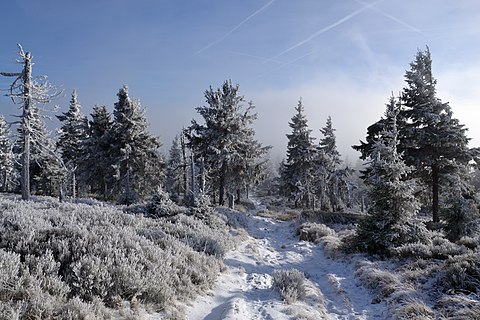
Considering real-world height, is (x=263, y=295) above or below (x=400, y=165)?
below

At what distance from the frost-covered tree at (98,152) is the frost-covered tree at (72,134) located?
195 cm

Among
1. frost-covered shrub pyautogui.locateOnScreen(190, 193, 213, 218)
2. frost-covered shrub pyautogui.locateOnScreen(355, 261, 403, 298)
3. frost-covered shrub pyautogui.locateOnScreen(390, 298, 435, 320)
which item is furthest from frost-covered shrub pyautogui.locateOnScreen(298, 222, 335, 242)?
frost-covered shrub pyautogui.locateOnScreen(390, 298, 435, 320)

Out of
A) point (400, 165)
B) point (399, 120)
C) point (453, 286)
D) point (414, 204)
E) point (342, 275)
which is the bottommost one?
point (342, 275)

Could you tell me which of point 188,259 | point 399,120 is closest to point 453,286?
point 188,259

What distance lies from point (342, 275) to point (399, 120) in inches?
664

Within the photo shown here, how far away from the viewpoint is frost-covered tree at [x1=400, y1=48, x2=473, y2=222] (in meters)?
21.0

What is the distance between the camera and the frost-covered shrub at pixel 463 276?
693 cm

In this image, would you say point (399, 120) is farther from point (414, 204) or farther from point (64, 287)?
point (64, 287)

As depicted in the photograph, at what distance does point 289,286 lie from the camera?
7.37m

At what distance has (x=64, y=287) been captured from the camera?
4898 mm

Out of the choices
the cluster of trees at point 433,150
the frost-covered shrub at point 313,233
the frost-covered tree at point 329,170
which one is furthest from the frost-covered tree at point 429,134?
the frost-covered tree at point 329,170

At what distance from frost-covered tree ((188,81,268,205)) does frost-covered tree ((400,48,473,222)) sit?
41.2ft

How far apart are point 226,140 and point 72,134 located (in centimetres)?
2114

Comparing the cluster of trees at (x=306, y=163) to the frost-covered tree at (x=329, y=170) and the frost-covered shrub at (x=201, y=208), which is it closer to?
the frost-covered tree at (x=329, y=170)
